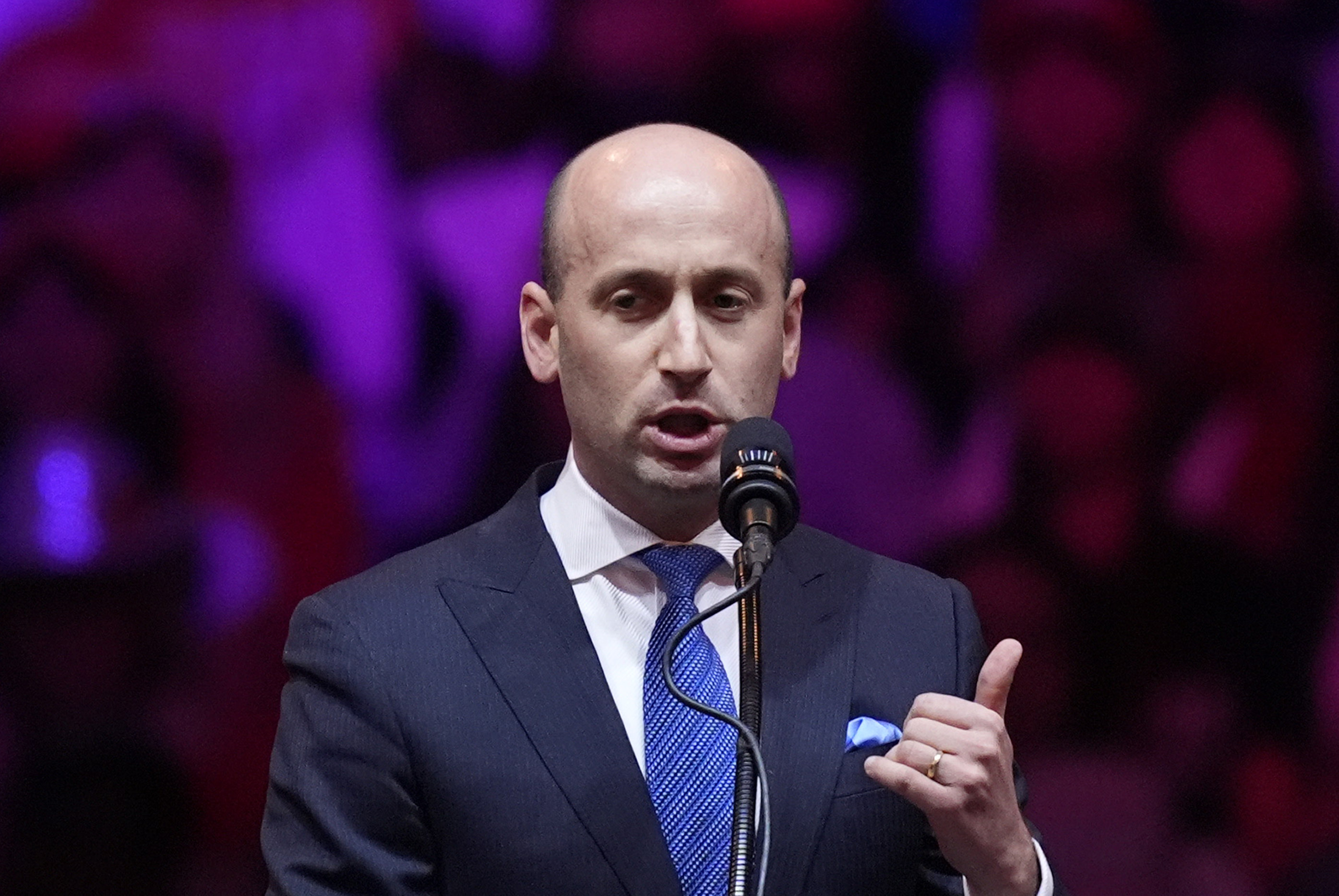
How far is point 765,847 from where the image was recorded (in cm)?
141

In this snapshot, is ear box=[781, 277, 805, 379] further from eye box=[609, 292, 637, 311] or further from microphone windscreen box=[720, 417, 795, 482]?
microphone windscreen box=[720, 417, 795, 482]

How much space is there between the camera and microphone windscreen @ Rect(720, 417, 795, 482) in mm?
1538

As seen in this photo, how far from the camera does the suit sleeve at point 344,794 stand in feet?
5.90

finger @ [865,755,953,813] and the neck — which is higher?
the neck

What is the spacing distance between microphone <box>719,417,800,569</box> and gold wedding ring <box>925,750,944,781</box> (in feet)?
1.03

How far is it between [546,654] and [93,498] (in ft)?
3.78

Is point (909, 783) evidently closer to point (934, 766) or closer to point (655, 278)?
point (934, 766)

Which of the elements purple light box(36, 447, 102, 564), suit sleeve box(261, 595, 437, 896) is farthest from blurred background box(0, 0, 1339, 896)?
suit sleeve box(261, 595, 437, 896)

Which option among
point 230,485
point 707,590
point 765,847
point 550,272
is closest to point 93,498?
point 230,485

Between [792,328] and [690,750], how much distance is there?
0.63m

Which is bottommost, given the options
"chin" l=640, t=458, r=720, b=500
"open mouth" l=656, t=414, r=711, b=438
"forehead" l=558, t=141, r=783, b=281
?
"chin" l=640, t=458, r=720, b=500

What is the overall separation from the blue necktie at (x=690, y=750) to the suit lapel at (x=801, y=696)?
56mm

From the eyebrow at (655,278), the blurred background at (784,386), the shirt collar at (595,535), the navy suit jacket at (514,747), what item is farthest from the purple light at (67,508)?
the eyebrow at (655,278)

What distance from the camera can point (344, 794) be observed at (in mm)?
1831
